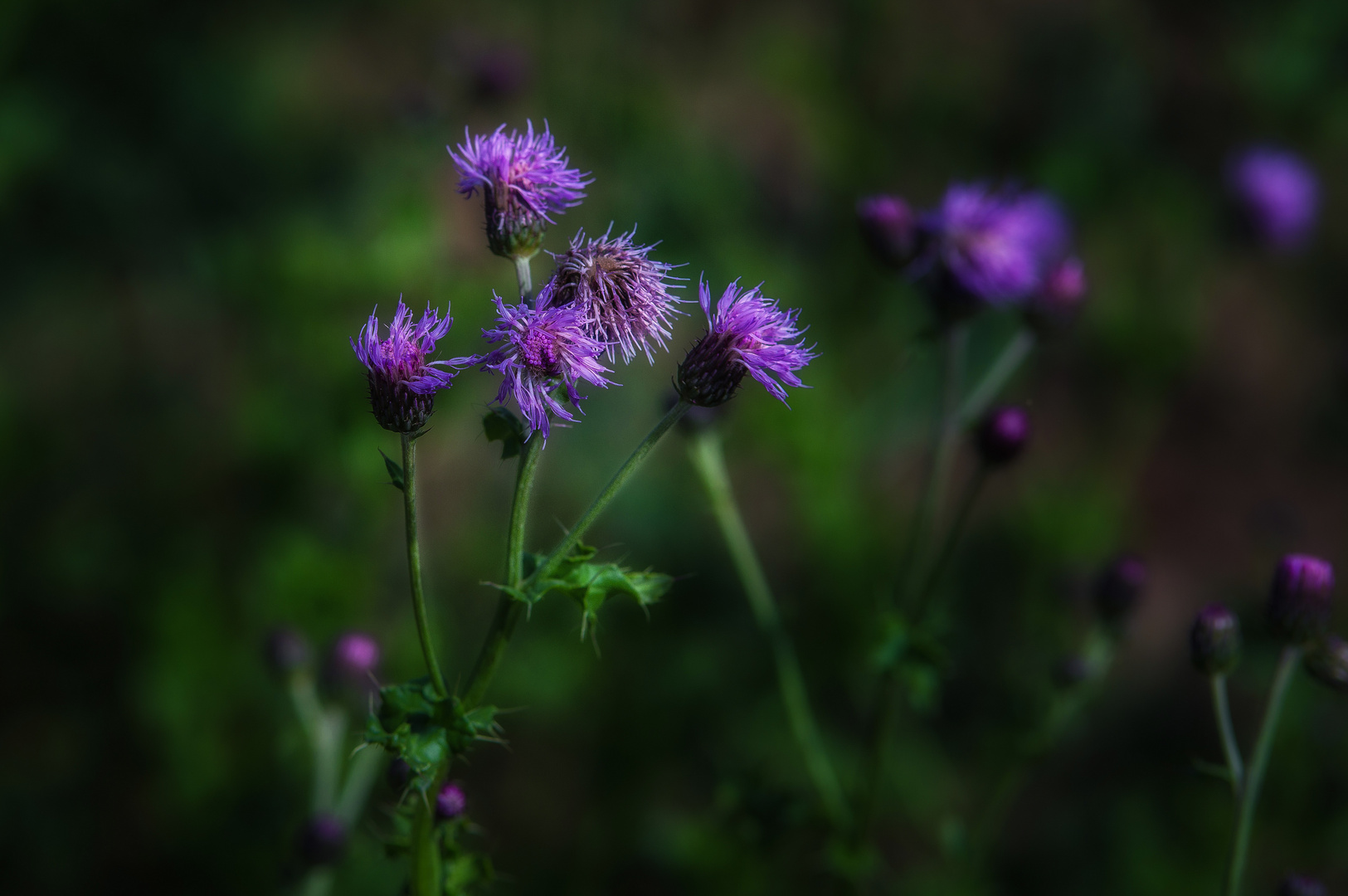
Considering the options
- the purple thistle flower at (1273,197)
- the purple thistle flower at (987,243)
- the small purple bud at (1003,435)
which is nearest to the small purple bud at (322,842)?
the small purple bud at (1003,435)

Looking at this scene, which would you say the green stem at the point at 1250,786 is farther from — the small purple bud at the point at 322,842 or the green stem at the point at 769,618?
the small purple bud at the point at 322,842

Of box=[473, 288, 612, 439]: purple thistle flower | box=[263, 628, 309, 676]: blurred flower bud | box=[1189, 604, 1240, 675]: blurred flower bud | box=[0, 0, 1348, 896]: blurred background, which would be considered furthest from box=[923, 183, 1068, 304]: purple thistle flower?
box=[263, 628, 309, 676]: blurred flower bud

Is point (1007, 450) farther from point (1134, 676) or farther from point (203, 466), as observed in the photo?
point (203, 466)

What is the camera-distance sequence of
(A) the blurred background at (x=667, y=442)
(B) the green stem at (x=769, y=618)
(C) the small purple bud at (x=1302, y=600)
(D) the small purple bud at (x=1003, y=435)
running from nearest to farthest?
(C) the small purple bud at (x=1302, y=600) → (D) the small purple bud at (x=1003, y=435) → (B) the green stem at (x=769, y=618) → (A) the blurred background at (x=667, y=442)

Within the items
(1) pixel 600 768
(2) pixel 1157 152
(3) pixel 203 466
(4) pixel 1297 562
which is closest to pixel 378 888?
(1) pixel 600 768

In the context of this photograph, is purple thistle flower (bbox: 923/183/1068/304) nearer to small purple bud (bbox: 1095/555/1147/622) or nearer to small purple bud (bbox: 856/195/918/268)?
small purple bud (bbox: 856/195/918/268)

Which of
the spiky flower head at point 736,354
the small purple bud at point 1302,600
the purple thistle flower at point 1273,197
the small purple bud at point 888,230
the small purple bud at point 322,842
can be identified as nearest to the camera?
the spiky flower head at point 736,354

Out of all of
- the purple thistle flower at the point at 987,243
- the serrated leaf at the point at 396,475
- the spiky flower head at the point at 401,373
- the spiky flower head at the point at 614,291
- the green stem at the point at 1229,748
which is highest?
the purple thistle flower at the point at 987,243
